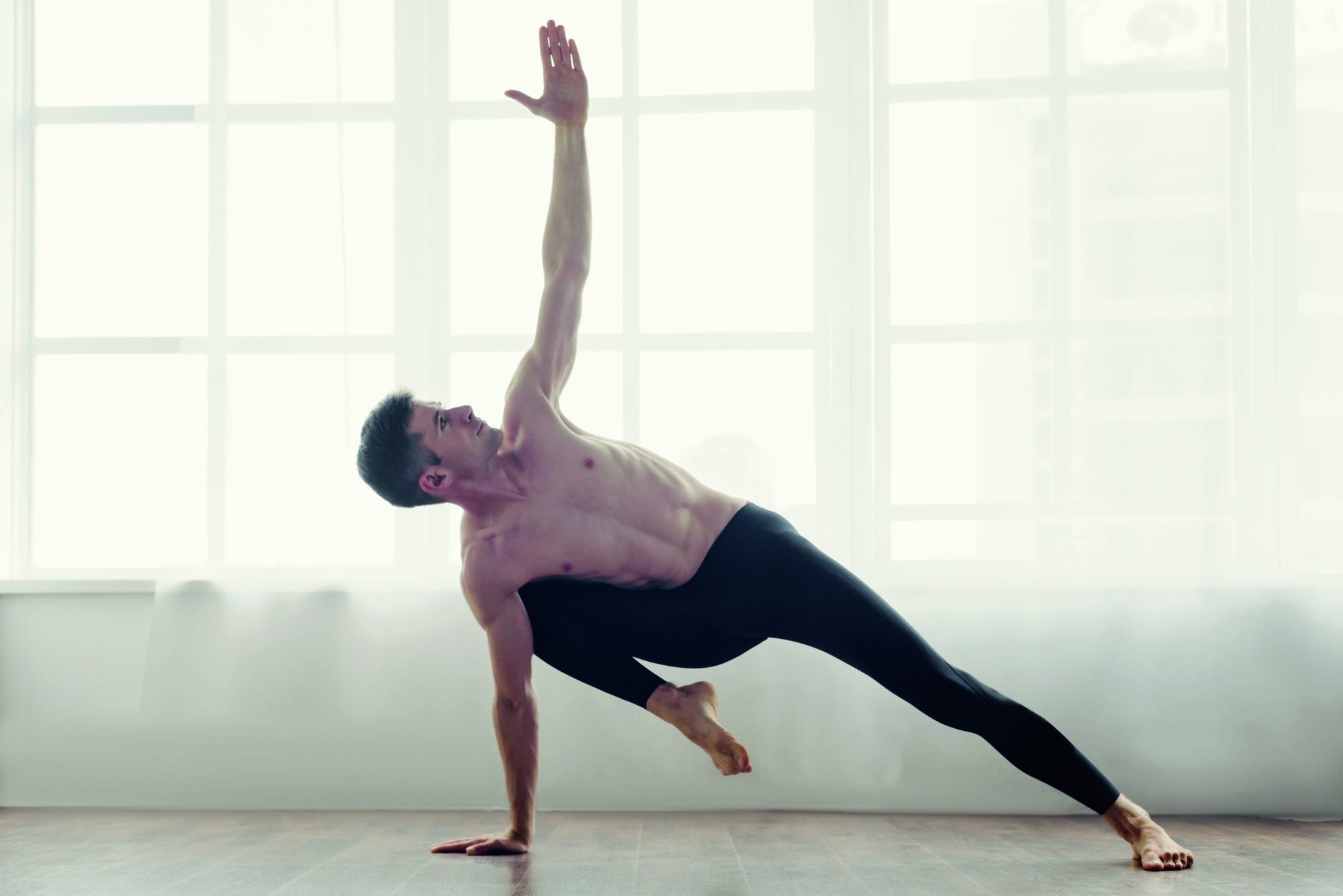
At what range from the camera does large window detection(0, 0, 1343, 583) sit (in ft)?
10.2

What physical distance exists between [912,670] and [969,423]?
1094 mm

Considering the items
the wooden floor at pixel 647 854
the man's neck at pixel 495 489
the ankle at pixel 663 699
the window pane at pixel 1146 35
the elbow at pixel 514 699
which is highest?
the window pane at pixel 1146 35

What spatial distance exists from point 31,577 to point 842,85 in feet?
9.54

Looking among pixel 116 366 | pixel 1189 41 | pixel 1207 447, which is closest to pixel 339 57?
pixel 116 366

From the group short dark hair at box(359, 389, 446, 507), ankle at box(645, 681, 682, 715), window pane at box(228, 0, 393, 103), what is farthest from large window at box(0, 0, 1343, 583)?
ankle at box(645, 681, 682, 715)

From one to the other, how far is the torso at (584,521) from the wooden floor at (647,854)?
0.62m

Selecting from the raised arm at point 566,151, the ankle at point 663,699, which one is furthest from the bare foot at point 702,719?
the raised arm at point 566,151

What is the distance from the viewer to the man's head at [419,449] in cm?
250

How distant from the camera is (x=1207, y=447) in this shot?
10.1 ft

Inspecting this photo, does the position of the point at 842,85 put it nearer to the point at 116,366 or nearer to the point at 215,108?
the point at 215,108

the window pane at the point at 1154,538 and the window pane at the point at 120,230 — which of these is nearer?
the window pane at the point at 1154,538

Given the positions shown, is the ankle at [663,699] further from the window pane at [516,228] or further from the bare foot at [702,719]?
the window pane at [516,228]

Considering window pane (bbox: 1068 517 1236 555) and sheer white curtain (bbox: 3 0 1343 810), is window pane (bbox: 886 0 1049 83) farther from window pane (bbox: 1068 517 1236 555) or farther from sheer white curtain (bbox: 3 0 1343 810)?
window pane (bbox: 1068 517 1236 555)

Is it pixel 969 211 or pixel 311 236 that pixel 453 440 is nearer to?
pixel 311 236
